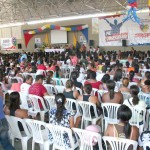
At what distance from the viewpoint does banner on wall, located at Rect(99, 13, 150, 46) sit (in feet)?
51.7

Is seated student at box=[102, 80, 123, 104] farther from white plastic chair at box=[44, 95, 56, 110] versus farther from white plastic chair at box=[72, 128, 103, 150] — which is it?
white plastic chair at box=[72, 128, 103, 150]

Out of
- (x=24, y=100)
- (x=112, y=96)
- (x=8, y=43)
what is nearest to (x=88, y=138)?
A: (x=112, y=96)

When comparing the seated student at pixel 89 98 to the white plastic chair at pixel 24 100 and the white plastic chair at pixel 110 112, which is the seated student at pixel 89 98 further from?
the white plastic chair at pixel 24 100

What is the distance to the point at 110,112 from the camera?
4215 mm

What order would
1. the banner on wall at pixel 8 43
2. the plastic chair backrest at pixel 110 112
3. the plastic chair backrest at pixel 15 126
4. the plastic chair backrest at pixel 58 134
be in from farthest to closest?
the banner on wall at pixel 8 43
the plastic chair backrest at pixel 110 112
the plastic chair backrest at pixel 15 126
the plastic chair backrest at pixel 58 134

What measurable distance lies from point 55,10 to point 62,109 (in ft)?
54.9

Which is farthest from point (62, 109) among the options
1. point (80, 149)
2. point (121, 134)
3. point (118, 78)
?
point (118, 78)

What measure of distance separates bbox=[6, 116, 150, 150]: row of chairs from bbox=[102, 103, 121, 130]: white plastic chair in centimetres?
105

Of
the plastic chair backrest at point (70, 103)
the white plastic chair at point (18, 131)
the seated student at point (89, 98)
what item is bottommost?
the white plastic chair at point (18, 131)

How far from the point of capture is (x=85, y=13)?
18609 mm

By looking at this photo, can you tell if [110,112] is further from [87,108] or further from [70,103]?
[70,103]

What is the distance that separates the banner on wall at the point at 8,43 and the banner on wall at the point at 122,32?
11.0 m

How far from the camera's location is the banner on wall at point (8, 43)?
2553 cm

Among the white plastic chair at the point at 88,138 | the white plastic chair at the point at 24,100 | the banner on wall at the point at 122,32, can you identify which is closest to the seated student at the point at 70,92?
the white plastic chair at the point at 24,100
